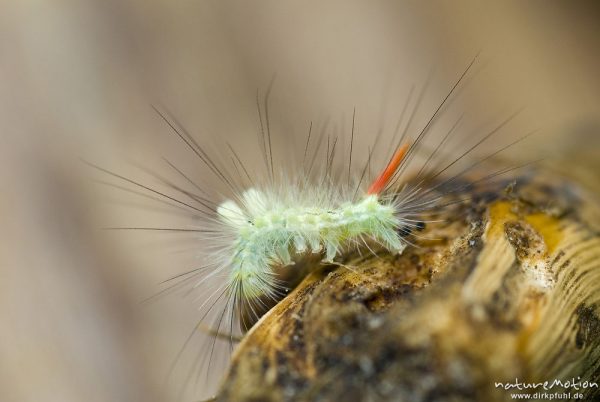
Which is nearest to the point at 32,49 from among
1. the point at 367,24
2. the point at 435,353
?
the point at 367,24

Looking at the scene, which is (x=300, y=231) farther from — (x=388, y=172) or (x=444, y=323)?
(x=444, y=323)

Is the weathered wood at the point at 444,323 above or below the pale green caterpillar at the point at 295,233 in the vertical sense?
below

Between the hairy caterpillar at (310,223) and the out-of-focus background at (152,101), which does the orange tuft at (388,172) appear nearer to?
the hairy caterpillar at (310,223)

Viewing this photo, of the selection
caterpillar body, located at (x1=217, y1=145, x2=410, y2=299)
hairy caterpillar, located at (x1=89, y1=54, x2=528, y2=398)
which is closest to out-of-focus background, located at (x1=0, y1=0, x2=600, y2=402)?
hairy caterpillar, located at (x1=89, y1=54, x2=528, y2=398)

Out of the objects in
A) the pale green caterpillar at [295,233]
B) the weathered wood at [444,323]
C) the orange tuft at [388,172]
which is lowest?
the weathered wood at [444,323]

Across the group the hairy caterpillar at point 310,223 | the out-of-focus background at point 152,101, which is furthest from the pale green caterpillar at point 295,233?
the out-of-focus background at point 152,101

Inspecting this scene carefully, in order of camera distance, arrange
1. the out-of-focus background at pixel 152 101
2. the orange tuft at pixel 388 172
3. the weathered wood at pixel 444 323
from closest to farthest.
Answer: the weathered wood at pixel 444 323, the orange tuft at pixel 388 172, the out-of-focus background at pixel 152 101

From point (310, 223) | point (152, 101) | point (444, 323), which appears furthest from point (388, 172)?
point (152, 101)

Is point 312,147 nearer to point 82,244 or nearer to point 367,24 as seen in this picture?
point 367,24

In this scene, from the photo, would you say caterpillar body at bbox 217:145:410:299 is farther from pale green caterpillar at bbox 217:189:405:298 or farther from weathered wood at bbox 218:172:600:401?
weathered wood at bbox 218:172:600:401
